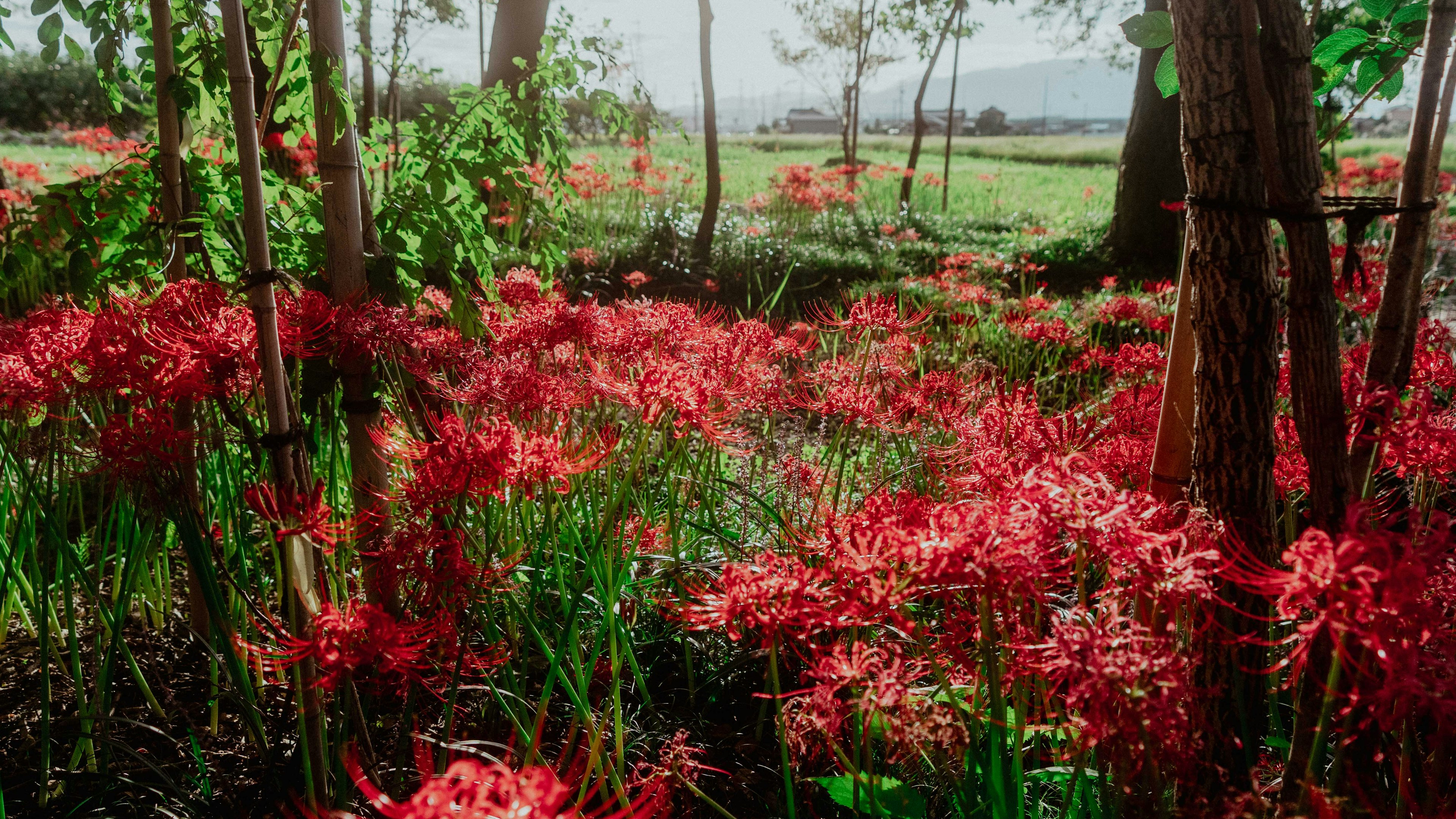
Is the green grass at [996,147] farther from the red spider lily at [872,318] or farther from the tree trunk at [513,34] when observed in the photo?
the red spider lily at [872,318]

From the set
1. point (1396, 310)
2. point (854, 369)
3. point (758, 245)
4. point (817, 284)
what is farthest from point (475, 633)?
point (758, 245)

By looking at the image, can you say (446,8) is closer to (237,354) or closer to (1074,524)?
(237,354)

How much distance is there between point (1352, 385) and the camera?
3.03ft

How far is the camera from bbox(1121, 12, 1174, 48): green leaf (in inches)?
51.8

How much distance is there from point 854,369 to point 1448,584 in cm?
129

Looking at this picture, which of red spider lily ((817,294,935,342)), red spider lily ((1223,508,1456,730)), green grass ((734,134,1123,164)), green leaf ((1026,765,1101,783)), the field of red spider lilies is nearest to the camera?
red spider lily ((1223,508,1456,730))

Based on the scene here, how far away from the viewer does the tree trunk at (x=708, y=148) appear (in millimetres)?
7035

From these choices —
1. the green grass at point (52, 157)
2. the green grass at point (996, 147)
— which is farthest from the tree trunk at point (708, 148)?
the green grass at point (996, 147)

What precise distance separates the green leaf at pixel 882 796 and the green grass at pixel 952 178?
2.29 meters

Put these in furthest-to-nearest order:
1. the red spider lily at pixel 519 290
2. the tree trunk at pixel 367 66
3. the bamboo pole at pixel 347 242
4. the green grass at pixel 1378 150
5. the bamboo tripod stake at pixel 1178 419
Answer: the green grass at pixel 1378 150, the tree trunk at pixel 367 66, the red spider lily at pixel 519 290, the bamboo pole at pixel 347 242, the bamboo tripod stake at pixel 1178 419

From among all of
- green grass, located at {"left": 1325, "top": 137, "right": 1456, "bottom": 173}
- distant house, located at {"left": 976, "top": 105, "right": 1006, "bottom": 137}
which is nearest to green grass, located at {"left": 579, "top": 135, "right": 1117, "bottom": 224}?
green grass, located at {"left": 1325, "top": 137, "right": 1456, "bottom": 173}

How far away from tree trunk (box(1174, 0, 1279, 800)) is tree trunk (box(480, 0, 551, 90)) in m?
5.65

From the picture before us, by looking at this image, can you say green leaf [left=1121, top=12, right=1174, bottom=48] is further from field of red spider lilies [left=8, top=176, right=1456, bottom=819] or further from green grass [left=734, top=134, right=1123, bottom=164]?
green grass [left=734, top=134, right=1123, bottom=164]

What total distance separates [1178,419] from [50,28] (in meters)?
2.18
